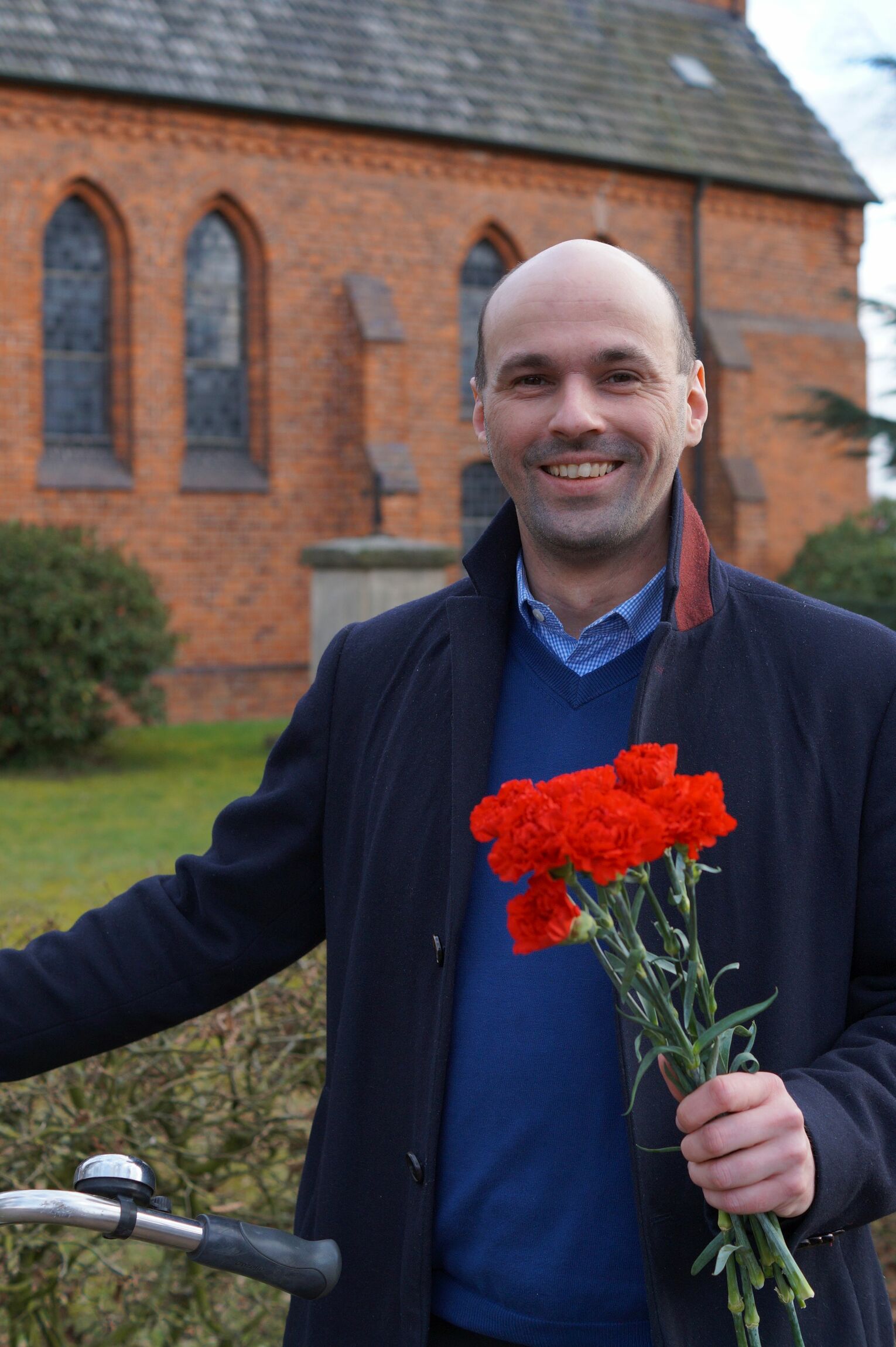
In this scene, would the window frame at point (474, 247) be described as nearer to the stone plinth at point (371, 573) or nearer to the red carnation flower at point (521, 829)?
the stone plinth at point (371, 573)

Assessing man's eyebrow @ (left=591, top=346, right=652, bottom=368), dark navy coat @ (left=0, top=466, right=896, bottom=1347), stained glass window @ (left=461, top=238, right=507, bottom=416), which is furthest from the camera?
stained glass window @ (left=461, top=238, right=507, bottom=416)

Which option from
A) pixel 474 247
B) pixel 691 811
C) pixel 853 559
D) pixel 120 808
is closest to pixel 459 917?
pixel 691 811

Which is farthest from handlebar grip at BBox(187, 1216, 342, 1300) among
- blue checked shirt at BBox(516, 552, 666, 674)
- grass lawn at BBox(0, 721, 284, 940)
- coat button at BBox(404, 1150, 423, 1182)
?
grass lawn at BBox(0, 721, 284, 940)

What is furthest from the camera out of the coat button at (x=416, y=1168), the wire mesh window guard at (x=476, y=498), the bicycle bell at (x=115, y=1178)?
the wire mesh window guard at (x=476, y=498)

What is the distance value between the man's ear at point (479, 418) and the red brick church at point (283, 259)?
1394 cm

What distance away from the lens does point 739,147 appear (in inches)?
863

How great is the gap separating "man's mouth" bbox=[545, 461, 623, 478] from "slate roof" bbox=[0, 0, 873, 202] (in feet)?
53.1

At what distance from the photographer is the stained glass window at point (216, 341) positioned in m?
18.1

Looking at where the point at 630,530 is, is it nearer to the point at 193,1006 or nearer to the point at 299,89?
the point at 193,1006

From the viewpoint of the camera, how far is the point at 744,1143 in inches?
54.7

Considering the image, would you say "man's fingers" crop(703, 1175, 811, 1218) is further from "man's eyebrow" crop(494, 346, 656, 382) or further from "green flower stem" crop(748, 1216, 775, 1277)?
"man's eyebrow" crop(494, 346, 656, 382)

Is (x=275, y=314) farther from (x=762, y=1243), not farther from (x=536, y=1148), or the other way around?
(x=762, y=1243)

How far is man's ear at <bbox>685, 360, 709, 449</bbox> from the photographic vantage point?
2082mm

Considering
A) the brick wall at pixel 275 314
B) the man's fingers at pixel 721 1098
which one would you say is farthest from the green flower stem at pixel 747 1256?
the brick wall at pixel 275 314
